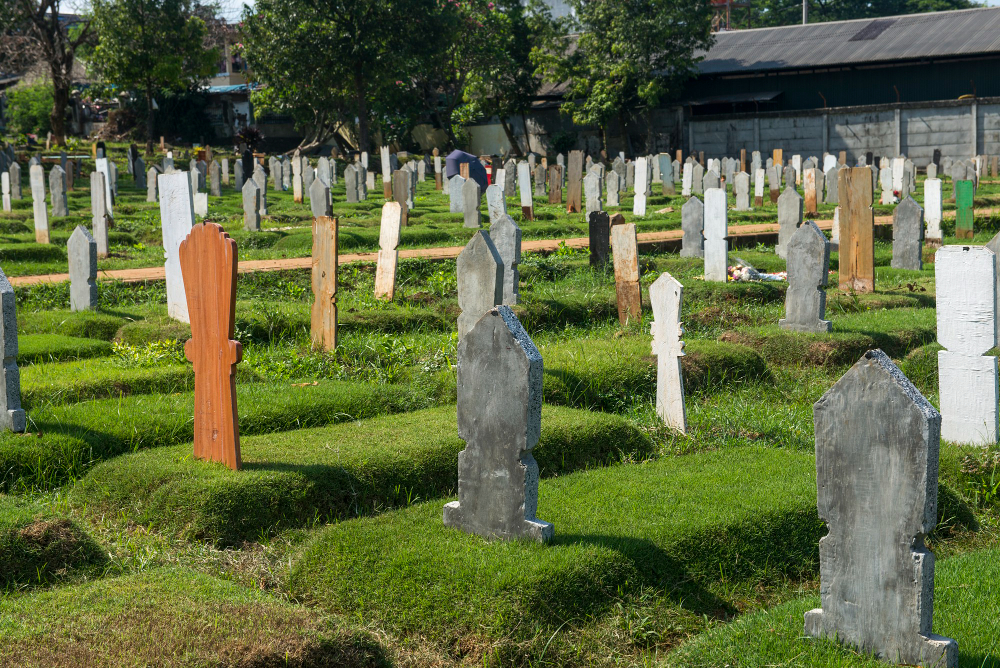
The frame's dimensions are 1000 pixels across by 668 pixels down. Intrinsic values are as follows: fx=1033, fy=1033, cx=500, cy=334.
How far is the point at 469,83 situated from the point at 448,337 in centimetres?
3134

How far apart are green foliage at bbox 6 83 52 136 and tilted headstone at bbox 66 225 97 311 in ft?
122

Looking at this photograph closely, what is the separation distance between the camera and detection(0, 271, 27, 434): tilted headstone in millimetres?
5980

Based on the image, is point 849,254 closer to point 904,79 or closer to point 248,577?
point 248,577

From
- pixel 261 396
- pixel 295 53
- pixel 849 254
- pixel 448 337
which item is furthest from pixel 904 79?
pixel 261 396

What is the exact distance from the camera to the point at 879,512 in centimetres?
368

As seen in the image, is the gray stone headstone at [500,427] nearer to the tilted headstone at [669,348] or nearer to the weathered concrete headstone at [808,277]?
the tilted headstone at [669,348]

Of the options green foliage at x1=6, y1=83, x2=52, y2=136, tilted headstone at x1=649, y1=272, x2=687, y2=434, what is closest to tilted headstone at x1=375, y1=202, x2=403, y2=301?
tilted headstone at x1=649, y1=272, x2=687, y2=434

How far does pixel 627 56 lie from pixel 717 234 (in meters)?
27.0

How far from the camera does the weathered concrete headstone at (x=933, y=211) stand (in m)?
15.4

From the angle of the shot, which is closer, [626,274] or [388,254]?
[626,274]

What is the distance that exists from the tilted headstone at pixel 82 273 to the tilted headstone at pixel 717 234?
6782mm

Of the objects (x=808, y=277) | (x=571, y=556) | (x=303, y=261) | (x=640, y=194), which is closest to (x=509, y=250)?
(x=808, y=277)

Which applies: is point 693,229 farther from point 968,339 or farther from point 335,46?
point 335,46

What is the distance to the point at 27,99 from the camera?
144ft
